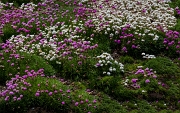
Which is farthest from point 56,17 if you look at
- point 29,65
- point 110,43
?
point 29,65

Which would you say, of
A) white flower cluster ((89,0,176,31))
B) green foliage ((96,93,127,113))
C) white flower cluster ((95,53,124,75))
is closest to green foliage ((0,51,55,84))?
white flower cluster ((95,53,124,75))

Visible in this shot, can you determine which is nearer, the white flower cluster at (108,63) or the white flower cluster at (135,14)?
the white flower cluster at (108,63)

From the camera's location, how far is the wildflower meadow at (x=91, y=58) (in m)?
8.98

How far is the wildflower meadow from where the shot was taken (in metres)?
8.98

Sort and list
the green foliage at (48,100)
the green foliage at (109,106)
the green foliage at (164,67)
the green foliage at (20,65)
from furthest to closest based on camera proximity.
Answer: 1. the green foliage at (164,67)
2. the green foliage at (20,65)
3. the green foliage at (109,106)
4. the green foliage at (48,100)

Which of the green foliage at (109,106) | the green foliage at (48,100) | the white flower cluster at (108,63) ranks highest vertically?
the white flower cluster at (108,63)

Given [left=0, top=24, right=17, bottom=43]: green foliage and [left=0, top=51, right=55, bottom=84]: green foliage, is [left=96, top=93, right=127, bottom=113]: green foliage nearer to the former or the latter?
[left=0, top=51, right=55, bottom=84]: green foliage

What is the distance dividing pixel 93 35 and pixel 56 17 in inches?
107

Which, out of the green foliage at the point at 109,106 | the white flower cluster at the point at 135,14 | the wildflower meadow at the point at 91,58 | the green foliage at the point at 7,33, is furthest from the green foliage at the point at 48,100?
the green foliage at the point at 7,33

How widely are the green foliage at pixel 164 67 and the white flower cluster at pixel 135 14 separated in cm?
208

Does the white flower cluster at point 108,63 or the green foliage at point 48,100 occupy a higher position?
the white flower cluster at point 108,63

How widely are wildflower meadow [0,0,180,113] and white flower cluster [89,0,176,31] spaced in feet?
0.15

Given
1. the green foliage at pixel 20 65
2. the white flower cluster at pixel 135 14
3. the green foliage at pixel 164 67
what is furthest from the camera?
the white flower cluster at pixel 135 14

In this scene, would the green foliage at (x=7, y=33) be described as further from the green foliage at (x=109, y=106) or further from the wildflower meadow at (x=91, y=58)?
the green foliage at (x=109, y=106)
